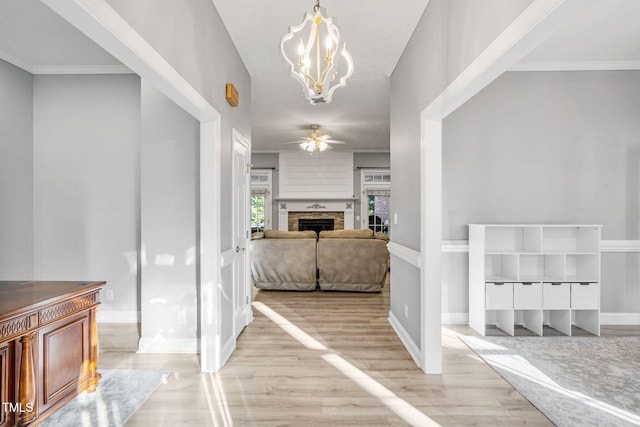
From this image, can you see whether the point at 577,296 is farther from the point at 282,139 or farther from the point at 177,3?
the point at 282,139

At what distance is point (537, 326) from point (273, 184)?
Answer: 22.6ft

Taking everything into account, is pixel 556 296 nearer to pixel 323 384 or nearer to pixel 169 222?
pixel 323 384

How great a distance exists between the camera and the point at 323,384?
250 cm

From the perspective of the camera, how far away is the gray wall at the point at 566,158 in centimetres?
389

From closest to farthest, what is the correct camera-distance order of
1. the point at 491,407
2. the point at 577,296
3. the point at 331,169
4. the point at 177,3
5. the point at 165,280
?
the point at 177,3 < the point at 491,407 < the point at 165,280 < the point at 577,296 < the point at 331,169

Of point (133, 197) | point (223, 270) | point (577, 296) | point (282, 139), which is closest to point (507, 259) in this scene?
point (577, 296)

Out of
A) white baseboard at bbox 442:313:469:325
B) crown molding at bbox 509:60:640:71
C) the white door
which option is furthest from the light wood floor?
crown molding at bbox 509:60:640:71

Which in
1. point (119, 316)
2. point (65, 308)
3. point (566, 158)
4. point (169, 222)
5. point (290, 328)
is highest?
point (566, 158)

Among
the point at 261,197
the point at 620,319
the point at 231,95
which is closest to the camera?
the point at 231,95

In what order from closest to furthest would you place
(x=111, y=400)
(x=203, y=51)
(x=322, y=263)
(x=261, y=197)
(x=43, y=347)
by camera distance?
(x=43, y=347), (x=111, y=400), (x=203, y=51), (x=322, y=263), (x=261, y=197)

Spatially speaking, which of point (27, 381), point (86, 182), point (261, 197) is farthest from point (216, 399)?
point (261, 197)

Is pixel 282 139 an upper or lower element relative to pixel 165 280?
upper

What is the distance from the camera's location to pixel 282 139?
7668 millimetres

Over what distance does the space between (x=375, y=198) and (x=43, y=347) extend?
7.94m
